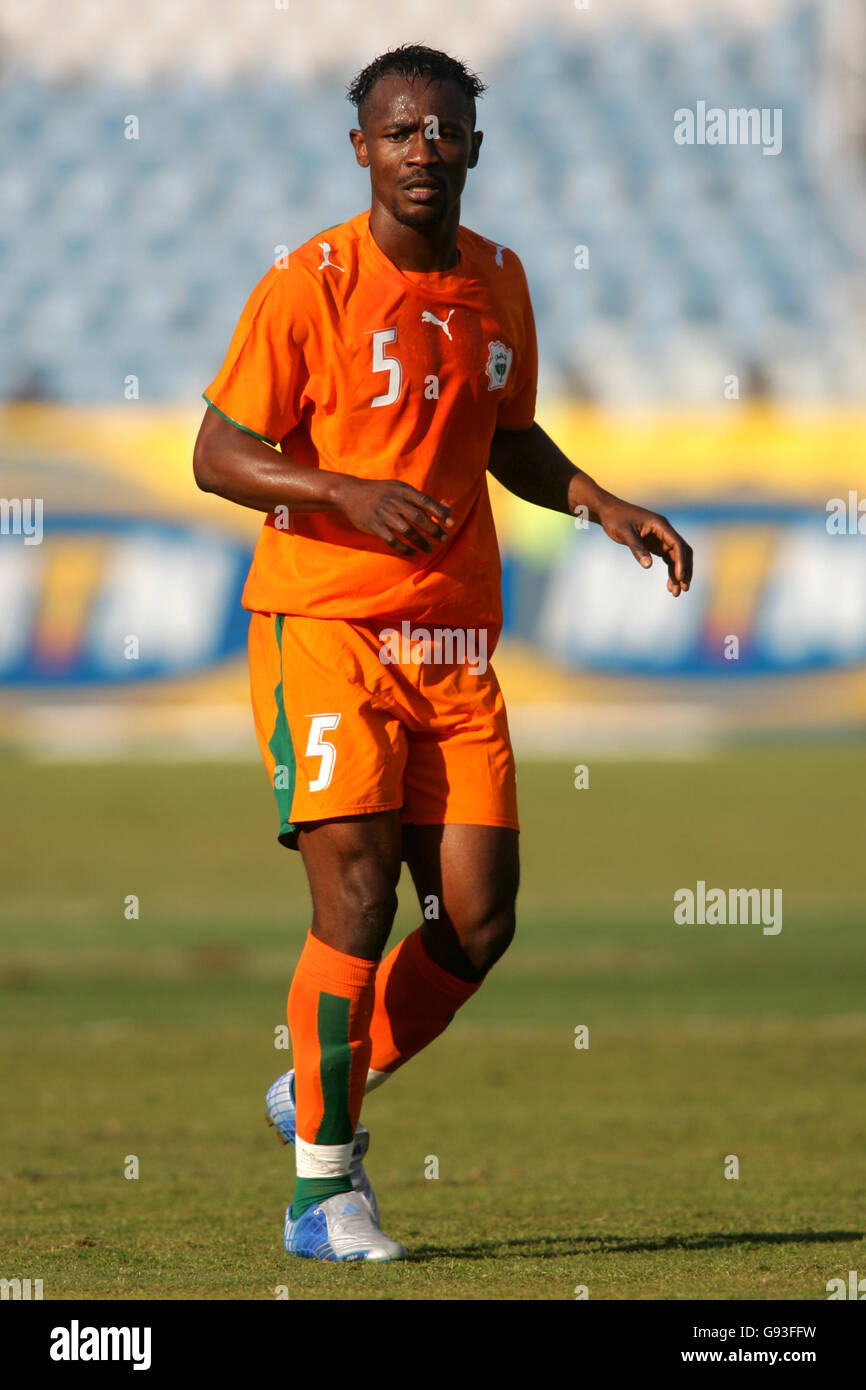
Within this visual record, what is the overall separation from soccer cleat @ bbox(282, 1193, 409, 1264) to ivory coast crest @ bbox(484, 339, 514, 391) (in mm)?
1659

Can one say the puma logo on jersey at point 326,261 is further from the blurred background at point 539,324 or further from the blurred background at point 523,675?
the blurred background at point 539,324

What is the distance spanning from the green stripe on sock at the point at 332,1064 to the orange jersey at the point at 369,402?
79 centimetres

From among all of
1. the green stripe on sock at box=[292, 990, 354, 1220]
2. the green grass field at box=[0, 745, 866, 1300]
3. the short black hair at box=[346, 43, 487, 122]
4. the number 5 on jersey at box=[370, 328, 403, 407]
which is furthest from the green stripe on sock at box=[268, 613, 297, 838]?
the short black hair at box=[346, 43, 487, 122]

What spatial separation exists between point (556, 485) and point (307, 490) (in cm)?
82

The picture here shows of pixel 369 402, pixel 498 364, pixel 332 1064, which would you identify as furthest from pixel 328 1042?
pixel 498 364

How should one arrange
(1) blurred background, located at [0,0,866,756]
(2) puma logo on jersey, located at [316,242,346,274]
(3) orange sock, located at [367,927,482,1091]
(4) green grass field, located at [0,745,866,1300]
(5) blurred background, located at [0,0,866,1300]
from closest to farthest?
(2) puma logo on jersey, located at [316,242,346,274] < (4) green grass field, located at [0,745,866,1300] < (3) orange sock, located at [367,927,482,1091] < (5) blurred background, located at [0,0,866,1300] < (1) blurred background, located at [0,0,866,756]

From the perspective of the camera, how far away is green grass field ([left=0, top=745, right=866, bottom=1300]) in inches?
161

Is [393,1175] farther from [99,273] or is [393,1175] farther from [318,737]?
[99,273]

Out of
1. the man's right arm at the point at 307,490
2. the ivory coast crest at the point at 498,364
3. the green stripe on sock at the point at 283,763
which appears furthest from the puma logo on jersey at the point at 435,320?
the green stripe on sock at the point at 283,763

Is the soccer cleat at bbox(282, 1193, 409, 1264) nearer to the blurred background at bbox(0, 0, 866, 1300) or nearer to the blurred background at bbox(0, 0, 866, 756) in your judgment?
the blurred background at bbox(0, 0, 866, 1300)

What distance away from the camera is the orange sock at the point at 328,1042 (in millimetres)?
3969

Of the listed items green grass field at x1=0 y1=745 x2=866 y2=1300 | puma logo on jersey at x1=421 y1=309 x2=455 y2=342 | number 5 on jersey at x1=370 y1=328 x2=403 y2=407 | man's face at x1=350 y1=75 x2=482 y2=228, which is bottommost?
green grass field at x1=0 y1=745 x2=866 y2=1300

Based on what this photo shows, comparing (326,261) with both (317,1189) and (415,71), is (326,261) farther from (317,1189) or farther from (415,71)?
(317,1189)

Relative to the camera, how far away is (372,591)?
400 cm
